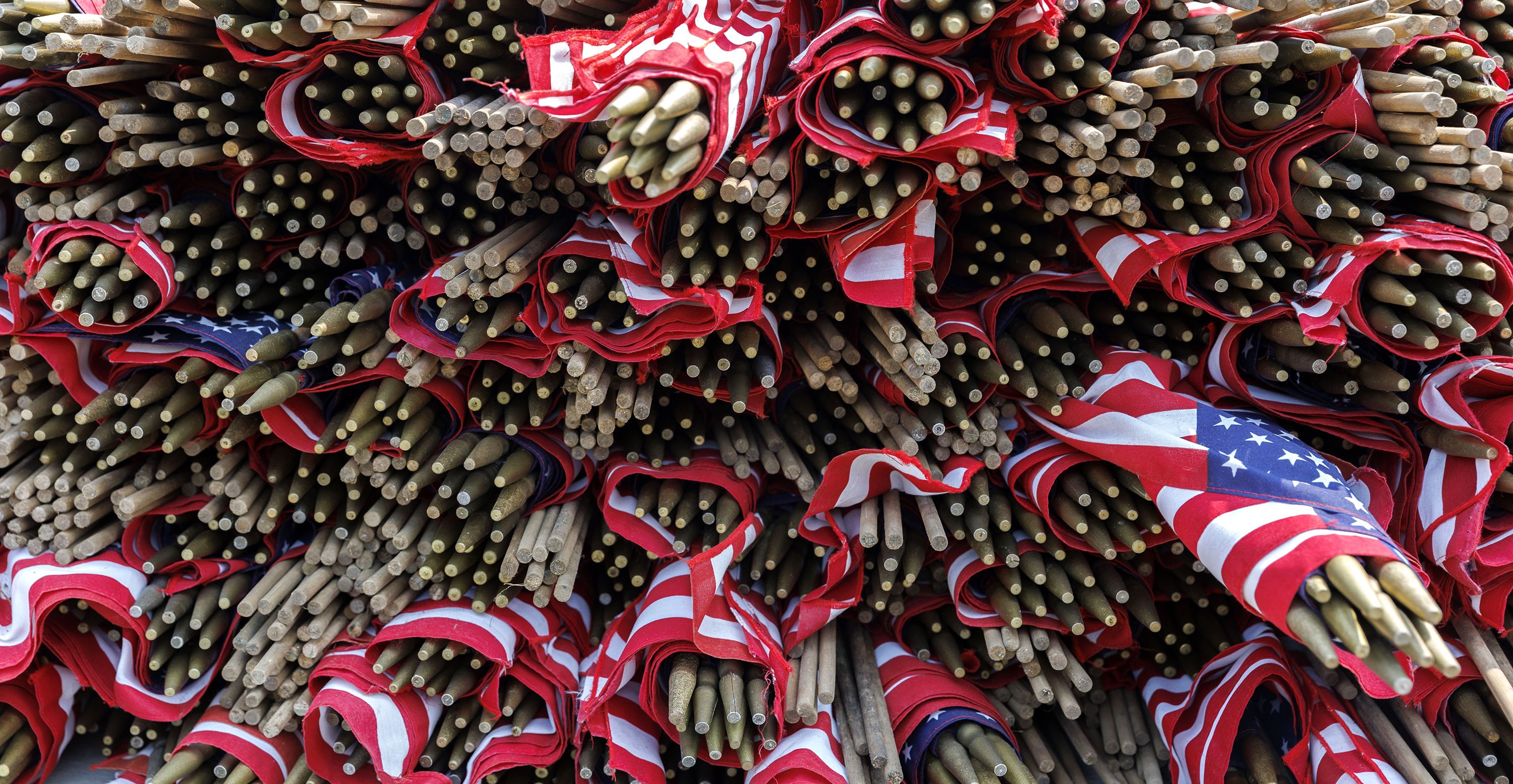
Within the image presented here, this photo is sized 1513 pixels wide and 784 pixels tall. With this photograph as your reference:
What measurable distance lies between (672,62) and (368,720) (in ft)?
4.07

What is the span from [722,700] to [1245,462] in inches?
37.9

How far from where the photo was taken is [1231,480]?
4.82 ft

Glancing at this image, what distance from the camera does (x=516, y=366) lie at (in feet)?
5.33

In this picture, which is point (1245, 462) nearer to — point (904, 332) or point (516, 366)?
point (904, 332)

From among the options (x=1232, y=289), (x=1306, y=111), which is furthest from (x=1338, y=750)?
(x=1306, y=111)

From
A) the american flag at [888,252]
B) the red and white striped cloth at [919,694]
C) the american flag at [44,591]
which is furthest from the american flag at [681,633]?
the american flag at [44,591]

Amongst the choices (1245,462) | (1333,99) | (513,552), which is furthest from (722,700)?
(1333,99)

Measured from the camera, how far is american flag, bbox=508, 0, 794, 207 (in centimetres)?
129

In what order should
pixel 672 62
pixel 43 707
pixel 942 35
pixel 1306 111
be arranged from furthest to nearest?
pixel 43 707
pixel 1306 111
pixel 942 35
pixel 672 62

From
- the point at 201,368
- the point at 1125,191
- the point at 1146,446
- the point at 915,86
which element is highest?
the point at 915,86

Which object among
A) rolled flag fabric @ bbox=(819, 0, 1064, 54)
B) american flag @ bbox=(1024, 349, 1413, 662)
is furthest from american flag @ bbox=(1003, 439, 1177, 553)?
rolled flag fabric @ bbox=(819, 0, 1064, 54)

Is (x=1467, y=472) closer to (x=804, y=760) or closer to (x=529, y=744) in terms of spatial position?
(x=804, y=760)

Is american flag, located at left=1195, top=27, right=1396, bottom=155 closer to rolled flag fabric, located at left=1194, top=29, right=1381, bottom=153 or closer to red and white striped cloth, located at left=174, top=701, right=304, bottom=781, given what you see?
rolled flag fabric, located at left=1194, top=29, right=1381, bottom=153

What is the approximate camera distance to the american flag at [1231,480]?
4.31 feet
